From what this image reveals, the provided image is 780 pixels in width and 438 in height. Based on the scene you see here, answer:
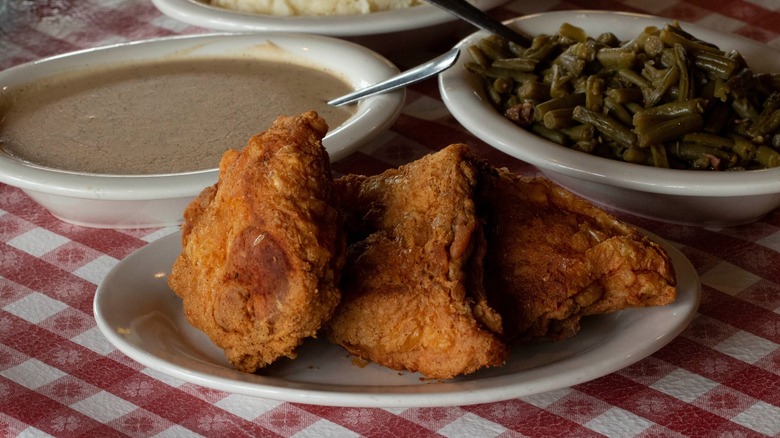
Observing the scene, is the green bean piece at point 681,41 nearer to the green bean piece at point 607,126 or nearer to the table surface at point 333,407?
the green bean piece at point 607,126

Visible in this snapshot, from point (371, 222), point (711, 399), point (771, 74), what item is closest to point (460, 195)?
point (371, 222)

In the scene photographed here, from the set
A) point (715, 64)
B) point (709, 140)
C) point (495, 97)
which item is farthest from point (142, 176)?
point (715, 64)

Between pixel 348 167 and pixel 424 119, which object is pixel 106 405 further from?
pixel 424 119

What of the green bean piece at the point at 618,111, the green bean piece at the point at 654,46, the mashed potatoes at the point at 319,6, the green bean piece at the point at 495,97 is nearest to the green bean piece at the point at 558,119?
the green bean piece at the point at 618,111

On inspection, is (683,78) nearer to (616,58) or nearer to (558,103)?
(616,58)

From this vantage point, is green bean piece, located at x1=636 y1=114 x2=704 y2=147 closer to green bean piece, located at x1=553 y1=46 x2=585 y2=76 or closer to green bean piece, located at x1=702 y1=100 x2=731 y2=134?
green bean piece, located at x1=702 y1=100 x2=731 y2=134

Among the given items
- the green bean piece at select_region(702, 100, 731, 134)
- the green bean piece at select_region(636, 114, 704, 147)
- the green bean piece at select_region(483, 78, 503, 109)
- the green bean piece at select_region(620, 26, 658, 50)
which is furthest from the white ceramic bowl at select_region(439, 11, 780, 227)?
the green bean piece at select_region(620, 26, 658, 50)
